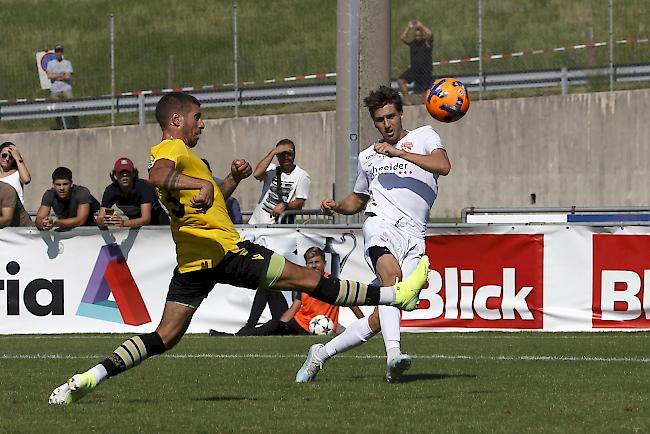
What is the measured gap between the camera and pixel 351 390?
9.94 metres

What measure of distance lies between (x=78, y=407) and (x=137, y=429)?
3.83 ft

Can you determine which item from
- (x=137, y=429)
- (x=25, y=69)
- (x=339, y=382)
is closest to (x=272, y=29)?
(x=25, y=69)

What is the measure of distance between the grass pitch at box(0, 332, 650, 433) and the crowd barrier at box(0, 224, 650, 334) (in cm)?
126

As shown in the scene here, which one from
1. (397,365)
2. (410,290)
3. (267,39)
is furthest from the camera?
(267,39)

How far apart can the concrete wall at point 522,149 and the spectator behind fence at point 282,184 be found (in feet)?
21.3

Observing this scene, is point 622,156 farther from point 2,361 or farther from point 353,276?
point 2,361

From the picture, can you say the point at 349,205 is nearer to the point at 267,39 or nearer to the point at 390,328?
the point at 390,328

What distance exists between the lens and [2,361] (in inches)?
506

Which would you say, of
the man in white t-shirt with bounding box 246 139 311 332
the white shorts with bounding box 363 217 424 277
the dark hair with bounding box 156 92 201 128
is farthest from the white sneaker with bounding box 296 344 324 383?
the man in white t-shirt with bounding box 246 139 311 332

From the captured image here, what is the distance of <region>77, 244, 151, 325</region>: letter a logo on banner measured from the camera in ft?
55.2

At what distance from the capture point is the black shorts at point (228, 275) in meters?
9.20

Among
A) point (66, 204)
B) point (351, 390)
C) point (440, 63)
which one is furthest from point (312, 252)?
point (440, 63)

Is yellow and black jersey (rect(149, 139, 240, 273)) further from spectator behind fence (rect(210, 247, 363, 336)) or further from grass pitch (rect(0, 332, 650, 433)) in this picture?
spectator behind fence (rect(210, 247, 363, 336))

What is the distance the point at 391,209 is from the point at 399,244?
10.8 inches
